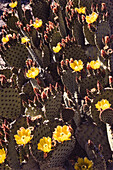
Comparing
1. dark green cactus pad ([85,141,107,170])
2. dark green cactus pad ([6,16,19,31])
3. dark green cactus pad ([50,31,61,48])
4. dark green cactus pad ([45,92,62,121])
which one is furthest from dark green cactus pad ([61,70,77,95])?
dark green cactus pad ([6,16,19,31])

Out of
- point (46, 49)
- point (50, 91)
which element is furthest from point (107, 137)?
point (46, 49)

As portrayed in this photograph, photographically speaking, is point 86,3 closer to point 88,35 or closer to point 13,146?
point 88,35

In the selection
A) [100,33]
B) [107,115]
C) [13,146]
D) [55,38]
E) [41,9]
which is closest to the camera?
[13,146]

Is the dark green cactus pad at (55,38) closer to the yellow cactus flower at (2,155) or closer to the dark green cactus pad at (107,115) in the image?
the dark green cactus pad at (107,115)

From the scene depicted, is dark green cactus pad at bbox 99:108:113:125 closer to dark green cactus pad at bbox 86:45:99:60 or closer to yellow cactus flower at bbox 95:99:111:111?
yellow cactus flower at bbox 95:99:111:111

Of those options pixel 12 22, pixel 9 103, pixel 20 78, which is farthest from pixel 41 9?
pixel 9 103

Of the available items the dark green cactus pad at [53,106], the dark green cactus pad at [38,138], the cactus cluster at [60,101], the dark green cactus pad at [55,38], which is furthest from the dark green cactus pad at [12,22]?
the dark green cactus pad at [38,138]
